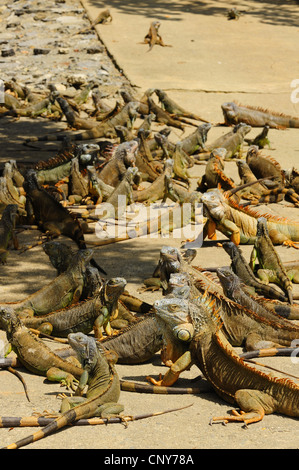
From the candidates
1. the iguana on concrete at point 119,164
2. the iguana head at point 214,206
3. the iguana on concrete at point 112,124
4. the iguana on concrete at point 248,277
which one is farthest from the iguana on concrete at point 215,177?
the iguana on concrete at point 112,124

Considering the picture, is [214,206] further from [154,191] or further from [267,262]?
[154,191]

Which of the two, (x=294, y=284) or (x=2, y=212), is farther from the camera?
(x=2, y=212)

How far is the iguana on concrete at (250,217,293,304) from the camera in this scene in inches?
305

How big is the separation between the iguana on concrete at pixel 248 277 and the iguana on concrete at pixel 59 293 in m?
1.33

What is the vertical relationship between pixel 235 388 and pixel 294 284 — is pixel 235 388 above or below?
above

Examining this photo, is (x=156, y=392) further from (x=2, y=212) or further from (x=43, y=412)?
(x=2, y=212)

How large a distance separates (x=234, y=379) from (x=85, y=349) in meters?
1.01

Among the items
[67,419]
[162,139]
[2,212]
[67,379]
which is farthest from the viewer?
[162,139]

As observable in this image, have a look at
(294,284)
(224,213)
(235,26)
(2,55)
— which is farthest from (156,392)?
(235,26)

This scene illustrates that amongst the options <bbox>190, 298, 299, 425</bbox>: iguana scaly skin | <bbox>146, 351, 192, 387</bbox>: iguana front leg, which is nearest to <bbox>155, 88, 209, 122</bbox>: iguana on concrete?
<bbox>190, 298, 299, 425</bbox>: iguana scaly skin

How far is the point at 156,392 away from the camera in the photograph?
5.61 meters

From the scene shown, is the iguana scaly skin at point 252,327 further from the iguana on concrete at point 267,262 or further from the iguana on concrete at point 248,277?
the iguana on concrete at point 267,262

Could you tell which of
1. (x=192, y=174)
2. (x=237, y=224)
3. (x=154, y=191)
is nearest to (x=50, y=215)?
(x=154, y=191)

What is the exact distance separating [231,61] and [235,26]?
9.60 ft
